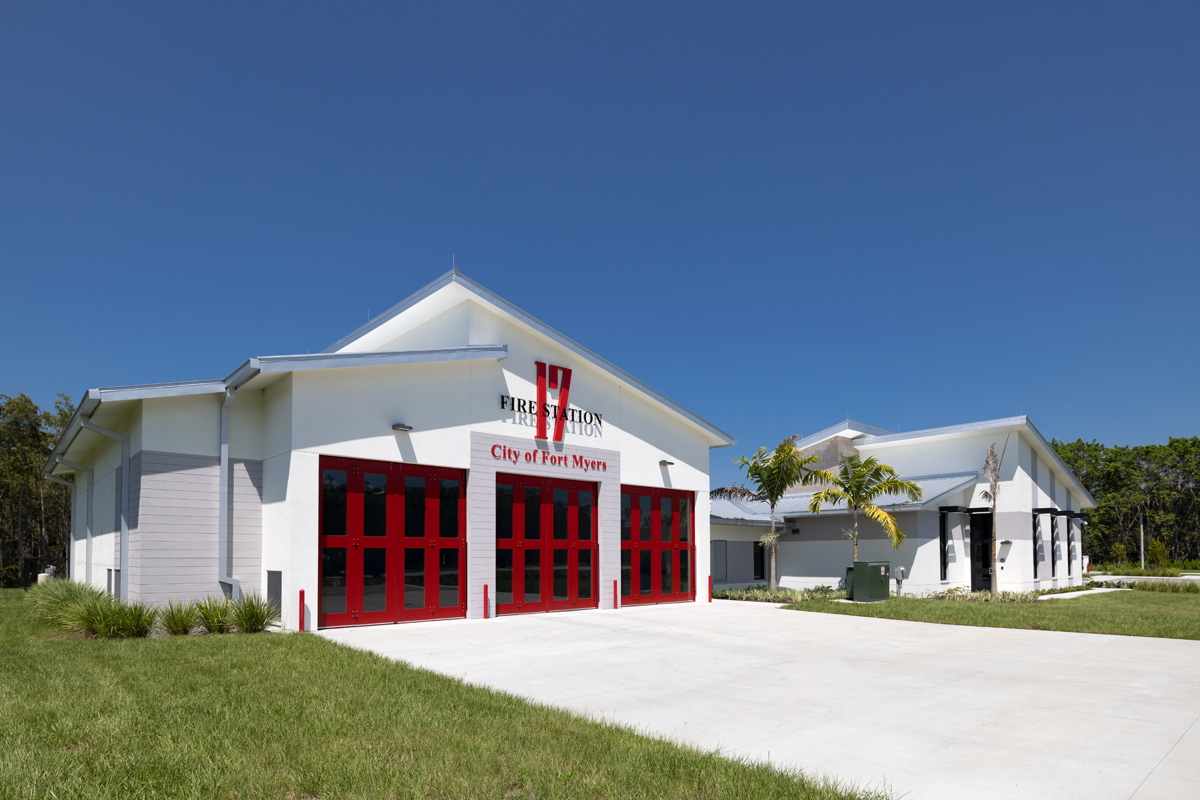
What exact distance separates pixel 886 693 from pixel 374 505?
437 inches

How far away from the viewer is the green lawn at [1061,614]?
1669 cm

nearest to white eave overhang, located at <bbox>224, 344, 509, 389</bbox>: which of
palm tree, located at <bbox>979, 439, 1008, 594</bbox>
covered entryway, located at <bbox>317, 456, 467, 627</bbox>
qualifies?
covered entryway, located at <bbox>317, 456, 467, 627</bbox>

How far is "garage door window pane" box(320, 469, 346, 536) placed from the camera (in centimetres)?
1622

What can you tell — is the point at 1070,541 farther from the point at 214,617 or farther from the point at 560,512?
the point at 214,617

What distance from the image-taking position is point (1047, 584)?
3375 centimetres

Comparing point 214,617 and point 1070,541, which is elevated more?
point 214,617

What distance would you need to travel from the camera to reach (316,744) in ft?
21.5

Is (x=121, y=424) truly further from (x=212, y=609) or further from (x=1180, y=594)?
(x=1180, y=594)

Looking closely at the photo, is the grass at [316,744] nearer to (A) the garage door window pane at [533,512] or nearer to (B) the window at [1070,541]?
(A) the garage door window pane at [533,512]

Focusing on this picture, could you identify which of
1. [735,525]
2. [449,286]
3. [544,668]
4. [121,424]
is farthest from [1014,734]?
[735,525]

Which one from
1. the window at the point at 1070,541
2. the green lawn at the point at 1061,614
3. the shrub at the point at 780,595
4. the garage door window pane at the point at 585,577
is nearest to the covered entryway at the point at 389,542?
the garage door window pane at the point at 585,577

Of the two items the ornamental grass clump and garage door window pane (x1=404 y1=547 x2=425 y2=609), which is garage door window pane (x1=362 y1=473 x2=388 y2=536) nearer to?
garage door window pane (x1=404 y1=547 x2=425 y2=609)

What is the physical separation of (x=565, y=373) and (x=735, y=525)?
1219cm

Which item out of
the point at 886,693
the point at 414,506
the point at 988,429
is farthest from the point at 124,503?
the point at 988,429
